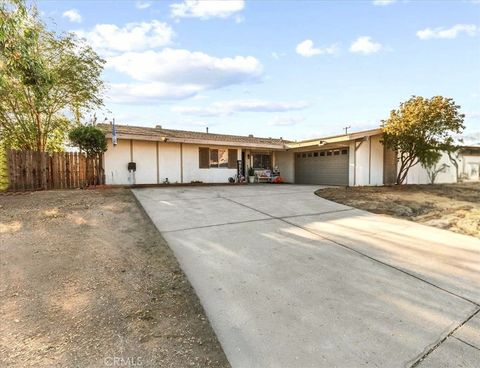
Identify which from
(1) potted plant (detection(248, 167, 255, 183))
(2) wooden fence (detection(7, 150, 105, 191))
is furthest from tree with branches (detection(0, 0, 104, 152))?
(1) potted plant (detection(248, 167, 255, 183))

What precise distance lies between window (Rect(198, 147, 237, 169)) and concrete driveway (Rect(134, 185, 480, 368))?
875 cm

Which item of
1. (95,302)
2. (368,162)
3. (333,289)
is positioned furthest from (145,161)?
(333,289)

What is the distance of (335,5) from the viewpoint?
320 inches

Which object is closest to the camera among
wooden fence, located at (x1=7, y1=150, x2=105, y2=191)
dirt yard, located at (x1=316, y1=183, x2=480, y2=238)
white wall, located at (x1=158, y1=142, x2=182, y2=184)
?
dirt yard, located at (x1=316, y1=183, x2=480, y2=238)

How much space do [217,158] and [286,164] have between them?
550 cm

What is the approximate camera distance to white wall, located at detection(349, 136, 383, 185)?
13.5m

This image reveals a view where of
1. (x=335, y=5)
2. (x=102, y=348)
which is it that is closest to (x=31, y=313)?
(x=102, y=348)

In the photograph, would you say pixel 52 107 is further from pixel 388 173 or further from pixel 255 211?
pixel 388 173

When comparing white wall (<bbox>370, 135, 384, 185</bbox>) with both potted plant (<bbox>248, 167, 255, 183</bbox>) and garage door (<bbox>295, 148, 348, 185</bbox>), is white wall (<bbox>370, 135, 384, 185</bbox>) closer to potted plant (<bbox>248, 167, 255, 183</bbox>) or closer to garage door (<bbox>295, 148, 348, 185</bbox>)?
garage door (<bbox>295, 148, 348, 185</bbox>)

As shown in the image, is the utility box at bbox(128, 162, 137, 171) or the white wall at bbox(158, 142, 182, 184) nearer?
the utility box at bbox(128, 162, 137, 171)

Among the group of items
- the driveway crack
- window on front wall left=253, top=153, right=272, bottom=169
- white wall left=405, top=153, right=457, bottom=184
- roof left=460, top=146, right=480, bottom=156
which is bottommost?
the driveway crack

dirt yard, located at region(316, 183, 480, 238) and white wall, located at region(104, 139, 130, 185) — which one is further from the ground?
white wall, located at region(104, 139, 130, 185)

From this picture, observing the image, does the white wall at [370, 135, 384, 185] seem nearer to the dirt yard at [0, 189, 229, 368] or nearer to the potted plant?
the potted plant

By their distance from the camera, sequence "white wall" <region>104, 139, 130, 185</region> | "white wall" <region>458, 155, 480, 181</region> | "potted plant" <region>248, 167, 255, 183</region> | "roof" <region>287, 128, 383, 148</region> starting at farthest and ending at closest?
1. "white wall" <region>458, 155, 480, 181</region>
2. "potted plant" <region>248, 167, 255, 183</region>
3. "roof" <region>287, 128, 383, 148</region>
4. "white wall" <region>104, 139, 130, 185</region>
